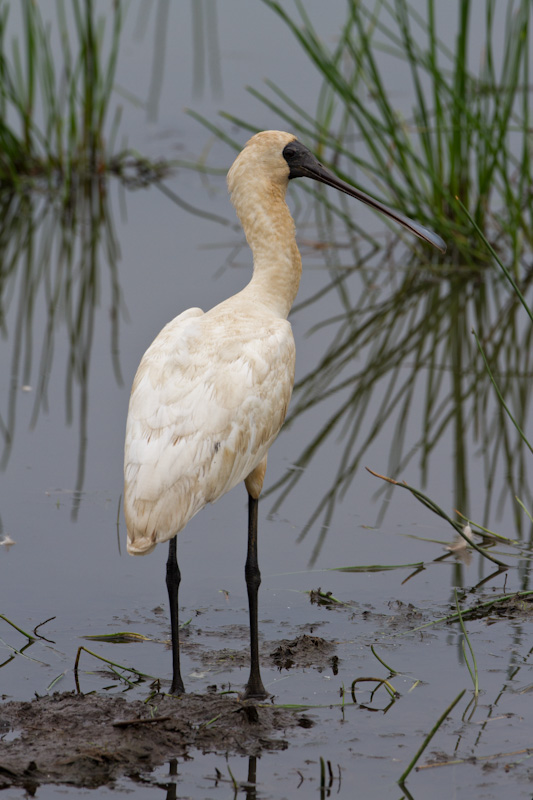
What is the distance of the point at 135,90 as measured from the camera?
15516 mm

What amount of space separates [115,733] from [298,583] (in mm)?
1707

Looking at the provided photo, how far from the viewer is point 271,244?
5.55 m

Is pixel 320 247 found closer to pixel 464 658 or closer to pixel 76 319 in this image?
pixel 76 319

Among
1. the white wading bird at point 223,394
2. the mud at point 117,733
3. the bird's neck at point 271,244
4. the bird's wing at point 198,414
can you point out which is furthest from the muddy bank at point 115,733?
the bird's neck at point 271,244

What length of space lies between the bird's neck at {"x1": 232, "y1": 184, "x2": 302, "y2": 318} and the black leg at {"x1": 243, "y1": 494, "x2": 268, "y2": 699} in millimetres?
971

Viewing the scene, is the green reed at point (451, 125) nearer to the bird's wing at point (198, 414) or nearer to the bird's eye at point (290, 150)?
the bird's eye at point (290, 150)

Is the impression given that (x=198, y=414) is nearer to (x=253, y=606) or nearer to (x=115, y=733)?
(x=253, y=606)

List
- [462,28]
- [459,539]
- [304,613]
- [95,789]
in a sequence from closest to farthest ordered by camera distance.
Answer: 1. [95,789]
2. [304,613]
3. [459,539]
4. [462,28]

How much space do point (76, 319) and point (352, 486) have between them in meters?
3.67

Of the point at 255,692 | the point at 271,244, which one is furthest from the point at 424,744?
the point at 271,244

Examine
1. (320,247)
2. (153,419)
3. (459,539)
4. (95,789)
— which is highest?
(320,247)

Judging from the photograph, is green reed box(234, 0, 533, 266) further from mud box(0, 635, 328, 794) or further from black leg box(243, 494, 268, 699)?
mud box(0, 635, 328, 794)

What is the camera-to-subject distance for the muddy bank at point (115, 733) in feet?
13.4

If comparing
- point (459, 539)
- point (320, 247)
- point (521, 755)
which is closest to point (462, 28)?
point (320, 247)
